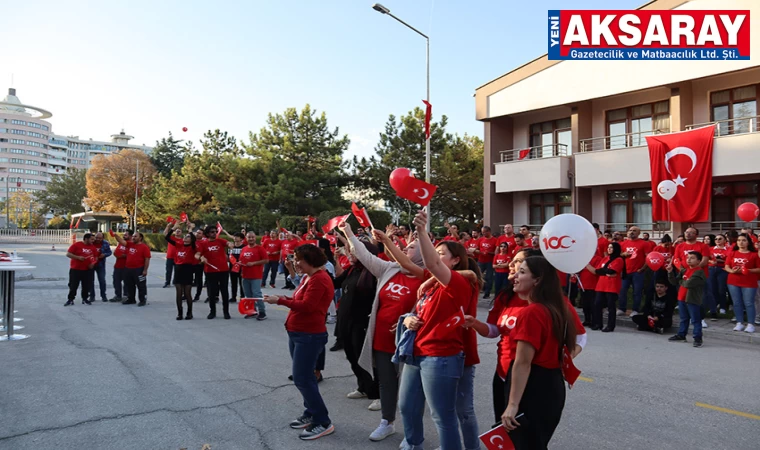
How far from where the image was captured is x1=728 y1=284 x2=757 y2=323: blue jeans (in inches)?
369

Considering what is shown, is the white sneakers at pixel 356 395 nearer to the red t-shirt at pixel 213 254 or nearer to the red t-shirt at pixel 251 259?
the red t-shirt at pixel 251 259

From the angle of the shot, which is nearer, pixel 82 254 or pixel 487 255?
pixel 82 254

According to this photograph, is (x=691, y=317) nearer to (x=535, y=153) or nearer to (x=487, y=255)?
(x=487, y=255)

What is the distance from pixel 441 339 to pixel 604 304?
7.78 meters

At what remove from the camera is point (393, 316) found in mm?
4199

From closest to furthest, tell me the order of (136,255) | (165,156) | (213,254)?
(213,254) < (136,255) < (165,156)

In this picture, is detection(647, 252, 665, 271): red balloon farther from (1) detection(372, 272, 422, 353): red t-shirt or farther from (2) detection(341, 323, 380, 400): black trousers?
(1) detection(372, 272, 422, 353): red t-shirt

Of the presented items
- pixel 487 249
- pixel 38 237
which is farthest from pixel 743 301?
pixel 38 237

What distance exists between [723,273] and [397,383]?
33.2 ft

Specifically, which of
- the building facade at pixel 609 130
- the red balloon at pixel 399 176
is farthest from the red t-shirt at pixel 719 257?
the red balloon at pixel 399 176

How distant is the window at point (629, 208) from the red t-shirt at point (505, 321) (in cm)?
1996

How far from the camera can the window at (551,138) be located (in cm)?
2341

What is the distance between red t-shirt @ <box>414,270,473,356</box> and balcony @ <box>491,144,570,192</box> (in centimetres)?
2013

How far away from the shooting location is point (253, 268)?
10648 millimetres
